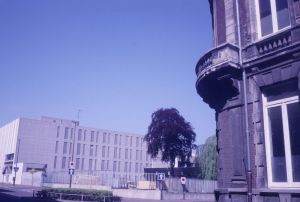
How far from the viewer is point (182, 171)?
48125mm

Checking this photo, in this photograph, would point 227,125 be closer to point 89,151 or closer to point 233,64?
point 233,64

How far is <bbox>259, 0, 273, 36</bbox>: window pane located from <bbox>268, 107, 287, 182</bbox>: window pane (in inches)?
110

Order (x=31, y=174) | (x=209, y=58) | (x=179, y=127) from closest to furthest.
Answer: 1. (x=209, y=58)
2. (x=179, y=127)
3. (x=31, y=174)

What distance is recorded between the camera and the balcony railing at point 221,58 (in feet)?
34.5

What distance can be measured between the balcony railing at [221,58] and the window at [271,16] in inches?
44.1

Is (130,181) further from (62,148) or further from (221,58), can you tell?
(62,148)

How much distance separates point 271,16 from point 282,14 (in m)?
0.48

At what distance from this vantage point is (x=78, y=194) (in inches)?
941

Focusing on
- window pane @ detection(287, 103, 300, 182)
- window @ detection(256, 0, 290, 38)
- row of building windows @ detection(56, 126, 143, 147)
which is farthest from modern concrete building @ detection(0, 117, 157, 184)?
window pane @ detection(287, 103, 300, 182)

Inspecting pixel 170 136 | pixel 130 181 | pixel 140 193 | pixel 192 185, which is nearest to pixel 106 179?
pixel 130 181

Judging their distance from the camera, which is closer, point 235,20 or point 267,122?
point 267,122

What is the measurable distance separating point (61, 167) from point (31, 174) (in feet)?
44.1

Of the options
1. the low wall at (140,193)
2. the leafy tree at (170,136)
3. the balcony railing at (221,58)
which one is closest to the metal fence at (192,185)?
the low wall at (140,193)

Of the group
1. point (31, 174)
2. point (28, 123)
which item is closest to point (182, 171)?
point (31, 174)
